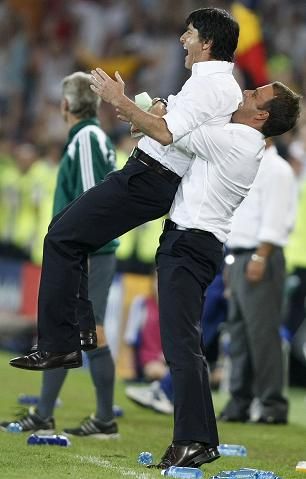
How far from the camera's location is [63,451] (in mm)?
6980

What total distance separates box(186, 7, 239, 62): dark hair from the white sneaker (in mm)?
4156

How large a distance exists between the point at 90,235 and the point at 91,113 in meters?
1.72

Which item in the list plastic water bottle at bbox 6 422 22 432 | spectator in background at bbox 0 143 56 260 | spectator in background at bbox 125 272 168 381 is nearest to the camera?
plastic water bottle at bbox 6 422 22 432

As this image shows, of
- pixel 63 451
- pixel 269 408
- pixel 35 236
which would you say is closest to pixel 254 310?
pixel 269 408

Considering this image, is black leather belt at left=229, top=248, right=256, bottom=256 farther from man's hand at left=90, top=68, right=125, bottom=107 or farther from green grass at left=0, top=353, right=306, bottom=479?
man's hand at left=90, top=68, right=125, bottom=107

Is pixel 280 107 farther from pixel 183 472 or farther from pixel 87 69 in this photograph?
pixel 87 69

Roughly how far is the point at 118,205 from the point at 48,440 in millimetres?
1633

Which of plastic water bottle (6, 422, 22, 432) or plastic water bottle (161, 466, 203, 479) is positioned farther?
plastic water bottle (6, 422, 22, 432)

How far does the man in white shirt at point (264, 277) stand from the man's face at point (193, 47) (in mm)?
3266

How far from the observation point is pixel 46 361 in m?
6.30

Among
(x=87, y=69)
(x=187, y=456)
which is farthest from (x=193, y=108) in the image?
(x=87, y=69)

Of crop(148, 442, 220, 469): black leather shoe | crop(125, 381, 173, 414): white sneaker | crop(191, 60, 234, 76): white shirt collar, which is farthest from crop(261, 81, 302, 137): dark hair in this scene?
crop(125, 381, 173, 414): white sneaker

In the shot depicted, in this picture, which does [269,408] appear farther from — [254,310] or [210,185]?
[210,185]

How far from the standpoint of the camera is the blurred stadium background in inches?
510
